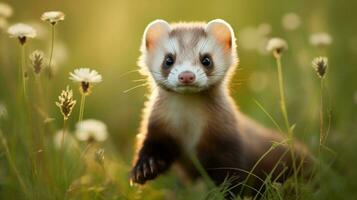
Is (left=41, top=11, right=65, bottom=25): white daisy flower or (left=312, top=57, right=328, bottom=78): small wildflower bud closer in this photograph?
(left=312, top=57, right=328, bottom=78): small wildflower bud

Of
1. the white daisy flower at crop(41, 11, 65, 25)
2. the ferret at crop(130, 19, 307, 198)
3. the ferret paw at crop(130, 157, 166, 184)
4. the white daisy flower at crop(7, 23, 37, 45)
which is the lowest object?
the ferret paw at crop(130, 157, 166, 184)

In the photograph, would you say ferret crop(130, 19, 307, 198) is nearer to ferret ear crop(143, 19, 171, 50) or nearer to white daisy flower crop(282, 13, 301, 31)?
ferret ear crop(143, 19, 171, 50)

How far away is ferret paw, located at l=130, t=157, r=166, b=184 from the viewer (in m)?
6.39

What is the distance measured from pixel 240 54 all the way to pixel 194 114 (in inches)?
182

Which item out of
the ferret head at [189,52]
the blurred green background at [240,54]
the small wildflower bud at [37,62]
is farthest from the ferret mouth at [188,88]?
the small wildflower bud at [37,62]

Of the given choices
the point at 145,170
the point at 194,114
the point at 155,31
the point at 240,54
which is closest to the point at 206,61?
the point at 194,114

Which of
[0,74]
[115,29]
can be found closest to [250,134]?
[0,74]

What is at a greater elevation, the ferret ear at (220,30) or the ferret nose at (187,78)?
the ferret ear at (220,30)

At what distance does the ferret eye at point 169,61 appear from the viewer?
6613 mm

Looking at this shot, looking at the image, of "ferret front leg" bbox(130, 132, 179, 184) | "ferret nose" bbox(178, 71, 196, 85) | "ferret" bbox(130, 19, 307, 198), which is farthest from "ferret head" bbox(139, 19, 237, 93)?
"ferret front leg" bbox(130, 132, 179, 184)

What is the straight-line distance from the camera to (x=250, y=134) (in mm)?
7191

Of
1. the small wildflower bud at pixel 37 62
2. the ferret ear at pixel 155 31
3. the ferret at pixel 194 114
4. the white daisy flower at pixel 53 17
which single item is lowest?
the ferret at pixel 194 114

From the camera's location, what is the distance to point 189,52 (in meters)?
6.58

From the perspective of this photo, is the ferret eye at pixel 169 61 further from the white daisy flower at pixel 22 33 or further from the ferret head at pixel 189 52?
the white daisy flower at pixel 22 33
